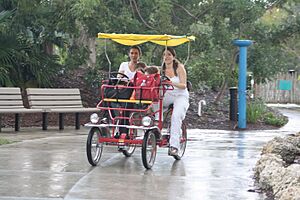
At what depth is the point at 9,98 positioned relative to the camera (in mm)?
15469

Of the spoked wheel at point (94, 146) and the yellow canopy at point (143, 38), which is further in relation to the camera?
A: the yellow canopy at point (143, 38)

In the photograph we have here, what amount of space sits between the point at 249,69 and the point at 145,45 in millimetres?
3189

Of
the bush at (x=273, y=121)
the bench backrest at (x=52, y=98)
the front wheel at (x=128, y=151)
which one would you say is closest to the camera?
the front wheel at (x=128, y=151)

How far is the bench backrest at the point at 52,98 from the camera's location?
15859 millimetres

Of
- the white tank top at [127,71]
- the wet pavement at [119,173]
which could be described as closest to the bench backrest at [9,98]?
the wet pavement at [119,173]

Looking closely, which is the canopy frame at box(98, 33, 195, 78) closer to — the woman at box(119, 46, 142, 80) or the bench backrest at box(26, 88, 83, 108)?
the woman at box(119, 46, 142, 80)

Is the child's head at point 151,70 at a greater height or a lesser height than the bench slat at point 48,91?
greater

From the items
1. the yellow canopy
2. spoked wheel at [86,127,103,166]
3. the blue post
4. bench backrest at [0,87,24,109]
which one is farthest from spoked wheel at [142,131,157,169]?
the blue post

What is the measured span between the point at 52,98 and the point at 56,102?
0.45ft

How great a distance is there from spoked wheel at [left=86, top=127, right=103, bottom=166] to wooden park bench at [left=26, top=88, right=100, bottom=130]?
5500 millimetres

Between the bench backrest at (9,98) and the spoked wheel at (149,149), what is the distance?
6111 millimetres

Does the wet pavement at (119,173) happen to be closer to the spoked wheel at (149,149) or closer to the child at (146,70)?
the spoked wheel at (149,149)

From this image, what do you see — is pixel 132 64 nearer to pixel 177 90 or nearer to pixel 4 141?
pixel 177 90

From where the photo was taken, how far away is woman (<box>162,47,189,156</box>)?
10469 mm
